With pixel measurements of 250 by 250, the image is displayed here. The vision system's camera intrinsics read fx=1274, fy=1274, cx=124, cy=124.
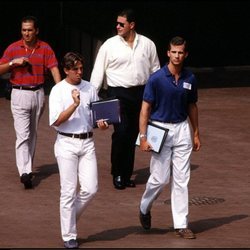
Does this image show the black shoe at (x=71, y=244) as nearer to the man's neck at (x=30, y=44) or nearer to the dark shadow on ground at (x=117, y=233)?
the dark shadow on ground at (x=117, y=233)

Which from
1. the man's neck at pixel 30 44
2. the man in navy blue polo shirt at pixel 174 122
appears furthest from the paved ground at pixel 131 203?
the man's neck at pixel 30 44

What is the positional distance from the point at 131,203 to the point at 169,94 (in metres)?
1.98

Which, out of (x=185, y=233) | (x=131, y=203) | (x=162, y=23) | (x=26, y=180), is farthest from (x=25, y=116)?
Answer: (x=162, y=23)

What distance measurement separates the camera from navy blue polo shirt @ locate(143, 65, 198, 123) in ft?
40.6

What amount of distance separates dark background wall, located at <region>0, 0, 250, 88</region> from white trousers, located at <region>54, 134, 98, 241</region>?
14426mm

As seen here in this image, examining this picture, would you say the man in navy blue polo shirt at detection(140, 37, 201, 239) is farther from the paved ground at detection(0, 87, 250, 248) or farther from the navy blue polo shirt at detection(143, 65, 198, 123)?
the paved ground at detection(0, 87, 250, 248)

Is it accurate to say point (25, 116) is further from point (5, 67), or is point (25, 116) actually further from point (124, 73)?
point (124, 73)

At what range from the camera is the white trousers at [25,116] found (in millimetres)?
14922

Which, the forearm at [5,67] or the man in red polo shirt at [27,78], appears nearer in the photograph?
the forearm at [5,67]

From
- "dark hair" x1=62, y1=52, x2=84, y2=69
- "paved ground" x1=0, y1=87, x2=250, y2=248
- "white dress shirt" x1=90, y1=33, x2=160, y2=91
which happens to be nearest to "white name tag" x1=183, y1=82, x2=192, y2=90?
"dark hair" x1=62, y1=52, x2=84, y2=69

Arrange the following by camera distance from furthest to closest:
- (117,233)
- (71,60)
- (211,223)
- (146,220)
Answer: (211,223) < (146,220) < (117,233) < (71,60)

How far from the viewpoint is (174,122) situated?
1244 centimetres

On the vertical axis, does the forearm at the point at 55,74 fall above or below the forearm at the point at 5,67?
below

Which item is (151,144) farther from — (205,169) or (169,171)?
(205,169)
